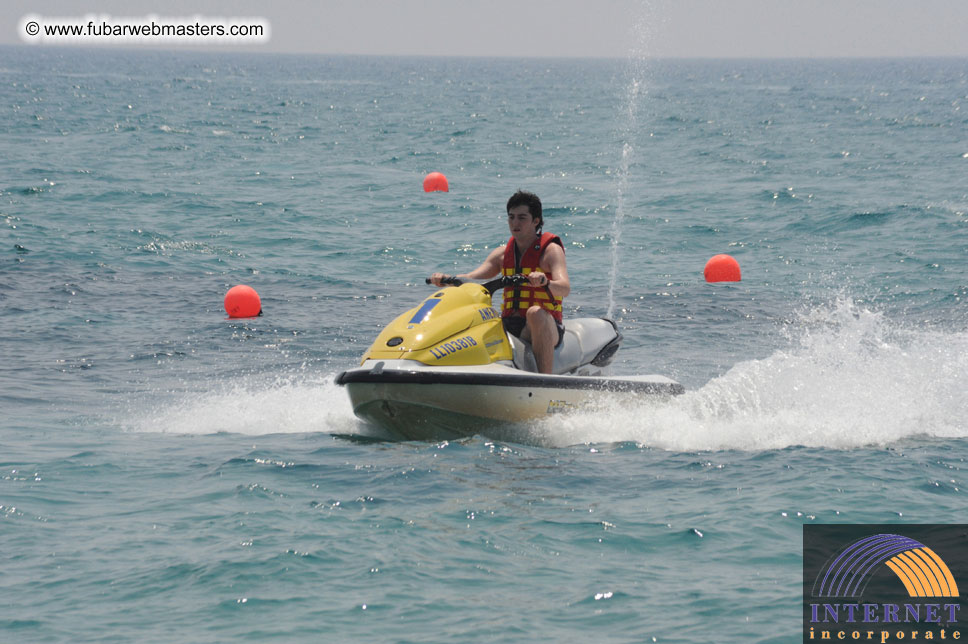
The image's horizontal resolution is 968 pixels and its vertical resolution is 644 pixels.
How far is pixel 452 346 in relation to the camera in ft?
23.4

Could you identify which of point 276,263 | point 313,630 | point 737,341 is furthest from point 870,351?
point 276,263

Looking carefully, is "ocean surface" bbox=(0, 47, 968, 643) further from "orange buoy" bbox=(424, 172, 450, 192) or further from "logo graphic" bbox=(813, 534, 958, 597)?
"orange buoy" bbox=(424, 172, 450, 192)

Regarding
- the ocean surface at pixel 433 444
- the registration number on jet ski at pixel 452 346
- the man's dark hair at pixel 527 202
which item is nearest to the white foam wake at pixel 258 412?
the ocean surface at pixel 433 444

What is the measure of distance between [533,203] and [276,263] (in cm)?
869

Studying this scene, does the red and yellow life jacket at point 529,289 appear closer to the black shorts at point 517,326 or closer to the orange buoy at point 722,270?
the black shorts at point 517,326

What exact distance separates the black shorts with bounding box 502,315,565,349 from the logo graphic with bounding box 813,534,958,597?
2800mm

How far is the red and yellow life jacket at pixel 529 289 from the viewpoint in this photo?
25.5 ft

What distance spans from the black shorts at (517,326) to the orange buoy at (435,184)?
1609 cm

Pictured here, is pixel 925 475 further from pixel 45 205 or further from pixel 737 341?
pixel 45 205

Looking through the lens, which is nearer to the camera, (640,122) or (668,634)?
(668,634)

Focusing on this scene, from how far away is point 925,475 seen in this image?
6734mm

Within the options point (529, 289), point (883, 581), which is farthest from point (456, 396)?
point (883, 581)

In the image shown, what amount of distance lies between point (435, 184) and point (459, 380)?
677 inches

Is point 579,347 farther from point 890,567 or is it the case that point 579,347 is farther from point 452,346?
point 890,567
